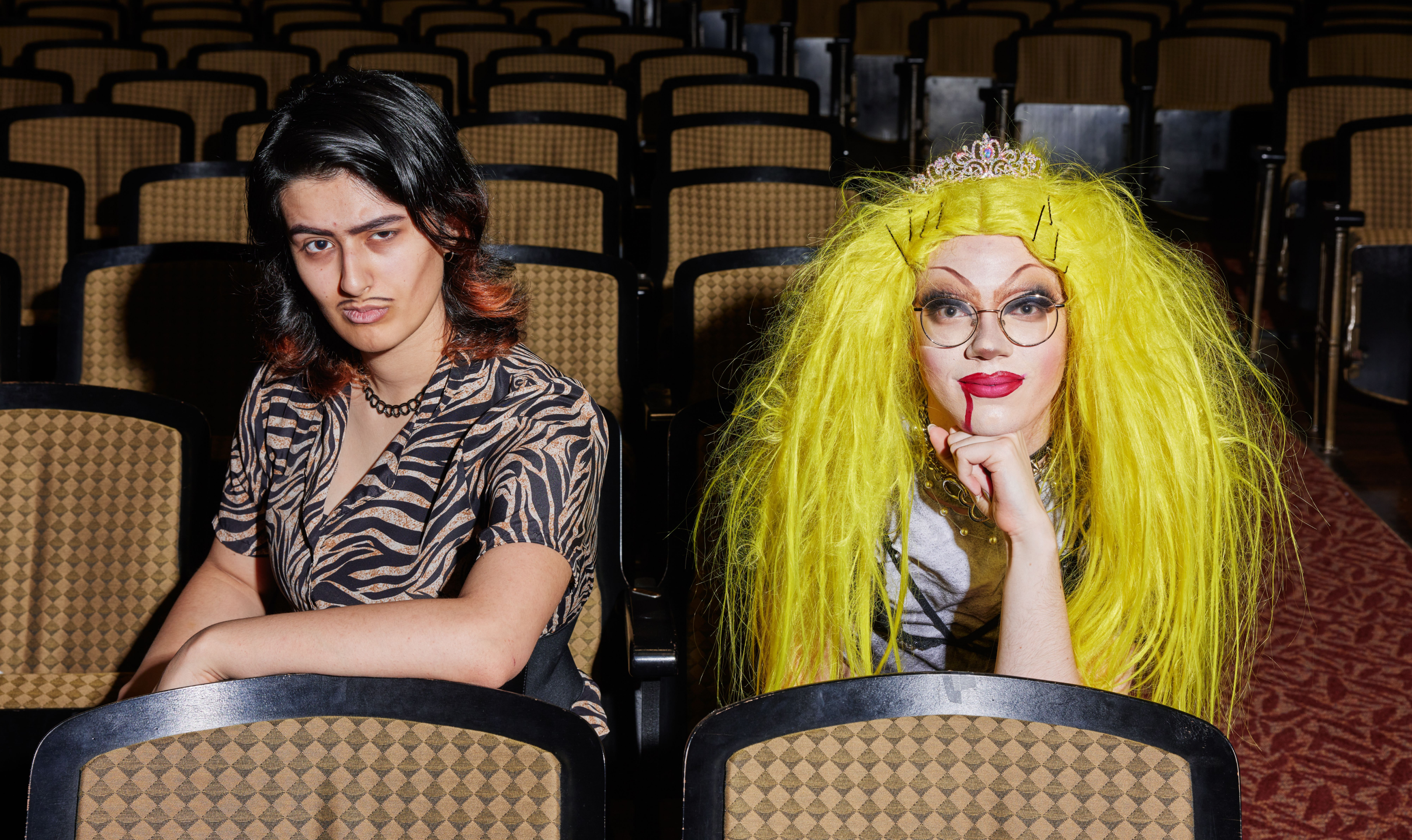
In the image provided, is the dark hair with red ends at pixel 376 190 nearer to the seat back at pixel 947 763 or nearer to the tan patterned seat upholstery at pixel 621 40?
the seat back at pixel 947 763

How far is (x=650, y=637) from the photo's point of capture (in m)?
1.33

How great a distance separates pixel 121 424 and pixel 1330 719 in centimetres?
197

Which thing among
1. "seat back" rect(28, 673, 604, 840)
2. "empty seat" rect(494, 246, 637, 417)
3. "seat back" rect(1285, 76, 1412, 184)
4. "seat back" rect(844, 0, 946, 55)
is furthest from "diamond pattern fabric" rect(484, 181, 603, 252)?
"seat back" rect(844, 0, 946, 55)

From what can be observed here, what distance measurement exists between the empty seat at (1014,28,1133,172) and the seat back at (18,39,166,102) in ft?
12.3

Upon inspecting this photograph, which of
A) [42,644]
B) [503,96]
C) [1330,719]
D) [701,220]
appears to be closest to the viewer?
[42,644]

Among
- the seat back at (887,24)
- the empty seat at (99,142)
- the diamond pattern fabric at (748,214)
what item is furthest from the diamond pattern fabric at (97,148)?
the seat back at (887,24)

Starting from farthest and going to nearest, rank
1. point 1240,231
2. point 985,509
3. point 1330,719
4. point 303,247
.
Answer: point 1240,231 < point 1330,719 < point 303,247 < point 985,509

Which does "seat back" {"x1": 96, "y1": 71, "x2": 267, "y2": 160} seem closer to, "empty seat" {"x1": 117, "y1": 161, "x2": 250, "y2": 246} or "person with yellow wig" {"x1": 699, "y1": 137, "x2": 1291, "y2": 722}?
"empty seat" {"x1": 117, "y1": 161, "x2": 250, "y2": 246}

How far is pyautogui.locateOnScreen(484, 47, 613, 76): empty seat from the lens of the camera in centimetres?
475

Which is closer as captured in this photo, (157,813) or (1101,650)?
(157,813)

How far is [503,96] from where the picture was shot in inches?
162

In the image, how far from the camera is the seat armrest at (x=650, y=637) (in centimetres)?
129

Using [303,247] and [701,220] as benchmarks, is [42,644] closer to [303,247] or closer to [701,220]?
[303,247]

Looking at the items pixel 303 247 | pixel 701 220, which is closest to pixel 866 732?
pixel 303 247
